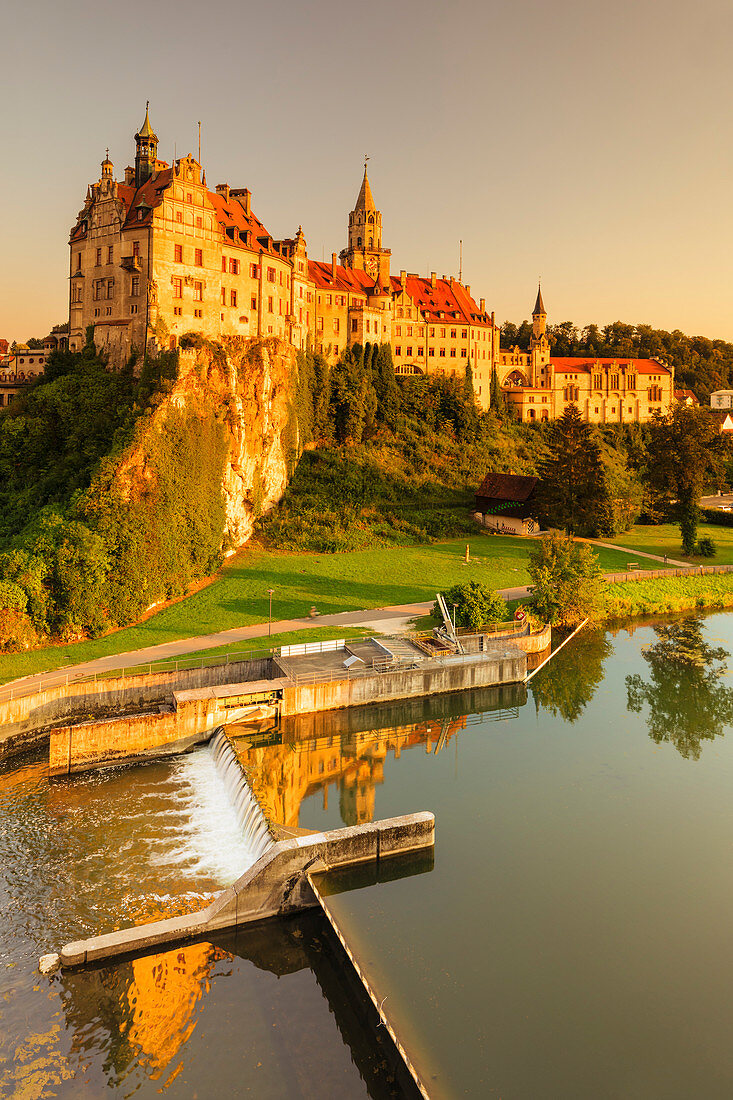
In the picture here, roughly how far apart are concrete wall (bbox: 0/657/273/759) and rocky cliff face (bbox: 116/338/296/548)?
61.2 feet

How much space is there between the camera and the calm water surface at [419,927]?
55.4ft

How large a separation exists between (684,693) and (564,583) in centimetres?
1183

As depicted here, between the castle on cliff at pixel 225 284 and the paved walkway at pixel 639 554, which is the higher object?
the castle on cliff at pixel 225 284

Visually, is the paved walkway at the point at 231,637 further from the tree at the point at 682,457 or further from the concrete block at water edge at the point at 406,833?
the tree at the point at 682,457

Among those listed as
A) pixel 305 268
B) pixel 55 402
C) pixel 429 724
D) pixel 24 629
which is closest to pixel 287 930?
pixel 429 724

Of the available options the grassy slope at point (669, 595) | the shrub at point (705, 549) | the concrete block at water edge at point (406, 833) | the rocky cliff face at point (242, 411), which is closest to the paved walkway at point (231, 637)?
the grassy slope at point (669, 595)

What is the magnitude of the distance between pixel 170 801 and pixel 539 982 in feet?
50.6

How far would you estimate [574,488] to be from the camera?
68562 mm

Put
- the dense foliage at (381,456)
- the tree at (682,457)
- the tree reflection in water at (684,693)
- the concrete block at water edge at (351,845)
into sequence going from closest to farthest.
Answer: the concrete block at water edge at (351,845)
the tree reflection in water at (684,693)
the dense foliage at (381,456)
the tree at (682,457)

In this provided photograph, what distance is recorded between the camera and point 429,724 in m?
36.9

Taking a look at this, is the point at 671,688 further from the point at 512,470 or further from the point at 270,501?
the point at 512,470

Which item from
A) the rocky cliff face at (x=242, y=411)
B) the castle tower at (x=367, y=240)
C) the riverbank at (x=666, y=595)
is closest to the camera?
the riverbank at (x=666, y=595)

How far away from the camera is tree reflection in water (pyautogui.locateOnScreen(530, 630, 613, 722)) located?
3894cm

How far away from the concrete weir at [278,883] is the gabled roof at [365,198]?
86.3m
